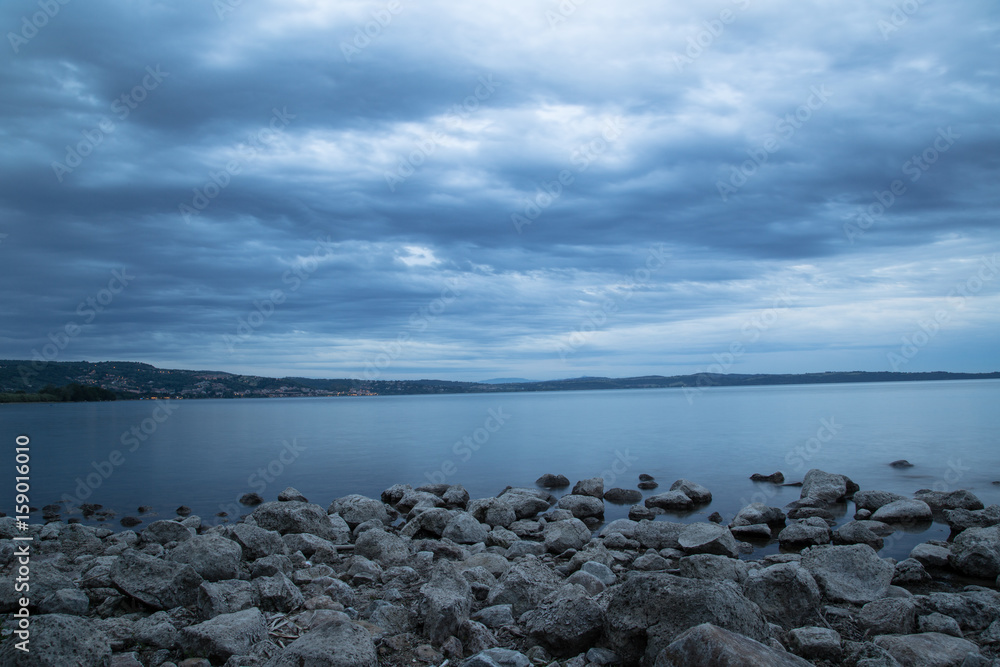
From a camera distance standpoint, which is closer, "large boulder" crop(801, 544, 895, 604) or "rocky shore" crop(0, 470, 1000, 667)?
"rocky shore" crop(0, 470, 1000, 667)

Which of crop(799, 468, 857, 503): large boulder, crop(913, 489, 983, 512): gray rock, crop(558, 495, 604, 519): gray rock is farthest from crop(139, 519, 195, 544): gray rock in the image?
crop(913, 489, 983, 512): gray rock

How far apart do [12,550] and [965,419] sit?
72736 mm

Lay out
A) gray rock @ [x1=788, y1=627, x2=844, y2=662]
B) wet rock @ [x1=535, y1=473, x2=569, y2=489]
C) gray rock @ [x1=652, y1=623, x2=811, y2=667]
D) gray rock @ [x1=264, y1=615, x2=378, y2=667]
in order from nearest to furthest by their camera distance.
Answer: gray rock @ [x1=652, y1=623, x2=811, y2=667] → gray rock @ [x1=264, y1=615, x2=378, y2=667] → gray rock @ [x1=788, y1=627, x2=844, y2=662] → wet rock @ [x1=535, y1=473, x2=569, y2=489]

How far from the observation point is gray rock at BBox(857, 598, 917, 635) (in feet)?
27.5

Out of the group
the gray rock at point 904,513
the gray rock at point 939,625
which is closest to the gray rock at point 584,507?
the gray rock at point 904,513

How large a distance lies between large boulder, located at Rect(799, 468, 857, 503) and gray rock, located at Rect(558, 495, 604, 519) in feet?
25.2

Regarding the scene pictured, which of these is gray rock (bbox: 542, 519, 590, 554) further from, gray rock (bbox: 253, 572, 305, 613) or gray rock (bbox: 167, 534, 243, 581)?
gray rock (bbox: 167, 534, 243, 581)

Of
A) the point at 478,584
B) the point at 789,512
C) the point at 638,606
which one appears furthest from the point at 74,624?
the point at 789,512

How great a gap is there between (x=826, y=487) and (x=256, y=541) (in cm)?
1918

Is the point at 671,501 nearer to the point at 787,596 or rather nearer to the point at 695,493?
the point at 695,493

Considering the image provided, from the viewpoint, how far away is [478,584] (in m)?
10.1

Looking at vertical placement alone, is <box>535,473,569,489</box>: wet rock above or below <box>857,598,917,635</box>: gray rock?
below

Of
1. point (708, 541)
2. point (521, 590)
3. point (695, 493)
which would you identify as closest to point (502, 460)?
point (695, 493)

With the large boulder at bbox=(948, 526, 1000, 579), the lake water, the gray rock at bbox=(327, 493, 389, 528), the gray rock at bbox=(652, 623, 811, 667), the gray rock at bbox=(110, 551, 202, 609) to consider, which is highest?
A: the gray rock at bbox=(652, 623, 811, 667)
